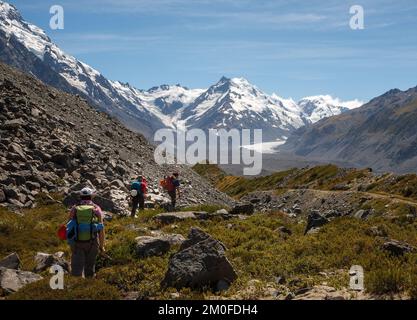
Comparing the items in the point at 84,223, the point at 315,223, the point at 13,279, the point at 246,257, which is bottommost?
the point at 13,279

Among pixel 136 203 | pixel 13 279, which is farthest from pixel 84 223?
pixel 136 203

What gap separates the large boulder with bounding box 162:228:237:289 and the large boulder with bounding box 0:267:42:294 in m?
4.03

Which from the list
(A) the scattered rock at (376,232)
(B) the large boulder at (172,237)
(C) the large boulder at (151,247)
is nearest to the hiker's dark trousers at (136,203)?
(B) the large boulder at (172,237)

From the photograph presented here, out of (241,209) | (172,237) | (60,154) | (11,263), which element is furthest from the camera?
(60,154)

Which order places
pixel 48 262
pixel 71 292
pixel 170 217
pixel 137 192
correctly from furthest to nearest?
pixel 137 192 → pixel 170 217 → pixel 48 262 → pixel 71 292

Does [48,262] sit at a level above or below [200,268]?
above

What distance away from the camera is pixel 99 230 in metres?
14.9

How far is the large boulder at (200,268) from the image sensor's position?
1449cm

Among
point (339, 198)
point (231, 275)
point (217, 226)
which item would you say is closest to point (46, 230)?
point (217, 226)

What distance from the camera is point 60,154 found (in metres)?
36.4

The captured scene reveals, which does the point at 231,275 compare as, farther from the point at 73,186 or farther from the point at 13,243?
the point at 73,186

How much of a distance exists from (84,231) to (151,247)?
14.4 ft

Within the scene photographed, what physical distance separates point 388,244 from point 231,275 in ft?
19.1

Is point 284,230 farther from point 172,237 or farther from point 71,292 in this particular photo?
point 71,292
